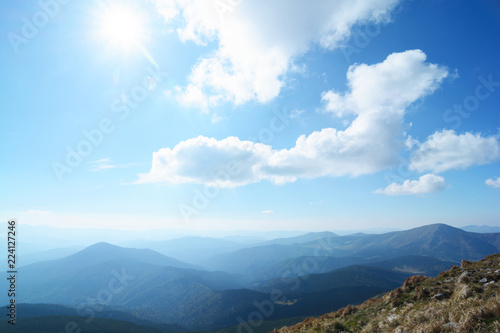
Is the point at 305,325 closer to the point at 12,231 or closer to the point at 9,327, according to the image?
the point at 12,231

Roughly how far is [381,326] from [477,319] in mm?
6357

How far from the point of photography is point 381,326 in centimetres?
1545

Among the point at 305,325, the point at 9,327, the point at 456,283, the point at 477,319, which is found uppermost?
the point at 477,319

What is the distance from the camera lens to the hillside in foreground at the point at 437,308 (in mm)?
10742

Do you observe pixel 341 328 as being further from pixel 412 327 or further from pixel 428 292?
pixel 428 292

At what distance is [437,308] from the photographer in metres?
14.5

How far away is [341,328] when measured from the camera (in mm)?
17938

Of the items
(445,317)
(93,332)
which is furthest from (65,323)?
(445,317)

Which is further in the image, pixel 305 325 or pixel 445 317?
pixel 305 325

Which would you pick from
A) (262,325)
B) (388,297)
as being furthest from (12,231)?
(262,325)

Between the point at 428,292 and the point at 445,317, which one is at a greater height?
the point at 445,317

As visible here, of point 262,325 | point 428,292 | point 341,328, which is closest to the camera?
point 341,328

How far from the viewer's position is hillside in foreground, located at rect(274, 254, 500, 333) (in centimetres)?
1074

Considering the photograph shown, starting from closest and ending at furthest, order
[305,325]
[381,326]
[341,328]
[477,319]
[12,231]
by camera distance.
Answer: [477,319], [381,326], [341,328], [305,325], [12,231]
